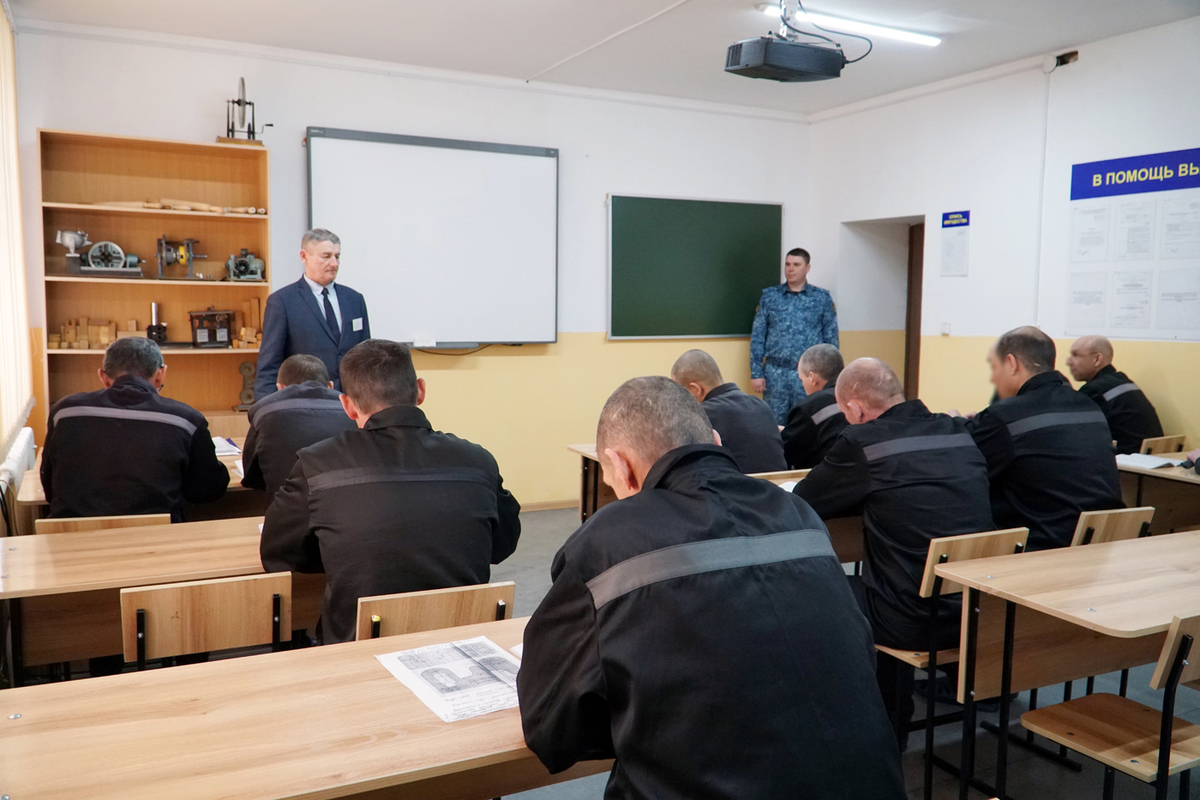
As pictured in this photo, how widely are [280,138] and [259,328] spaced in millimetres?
1249

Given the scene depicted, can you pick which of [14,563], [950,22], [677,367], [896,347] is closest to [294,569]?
[14,563]

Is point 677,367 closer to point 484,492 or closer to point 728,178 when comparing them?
point 484,492

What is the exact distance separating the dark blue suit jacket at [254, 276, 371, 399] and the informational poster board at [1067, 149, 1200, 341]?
437 cm

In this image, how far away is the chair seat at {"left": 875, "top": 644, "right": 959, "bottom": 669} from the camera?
284cm

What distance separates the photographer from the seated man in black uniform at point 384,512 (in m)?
2.21

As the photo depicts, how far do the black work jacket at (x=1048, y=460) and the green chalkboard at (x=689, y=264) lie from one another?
391cm

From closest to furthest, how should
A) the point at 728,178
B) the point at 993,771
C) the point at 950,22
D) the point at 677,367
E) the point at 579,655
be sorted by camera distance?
the point at 579,655 < the point at 993,771 < the point at 677,367 < the point at 950,22 < the point at 728,178

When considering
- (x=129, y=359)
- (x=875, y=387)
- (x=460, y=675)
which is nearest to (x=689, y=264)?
(x=875, y=387)

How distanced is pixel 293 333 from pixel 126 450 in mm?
1470

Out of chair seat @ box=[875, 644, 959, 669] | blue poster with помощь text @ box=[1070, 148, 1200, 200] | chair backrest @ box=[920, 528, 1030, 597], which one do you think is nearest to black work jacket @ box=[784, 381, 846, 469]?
chair backrest @ box=[920, 528, 1030, 597]

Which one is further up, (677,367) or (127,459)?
(677,367)

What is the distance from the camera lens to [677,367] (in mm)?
4379

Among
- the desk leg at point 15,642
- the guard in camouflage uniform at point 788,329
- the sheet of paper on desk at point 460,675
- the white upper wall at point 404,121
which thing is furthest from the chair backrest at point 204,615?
the guard in camouflage uniform at point 788,329

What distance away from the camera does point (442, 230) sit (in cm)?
630
